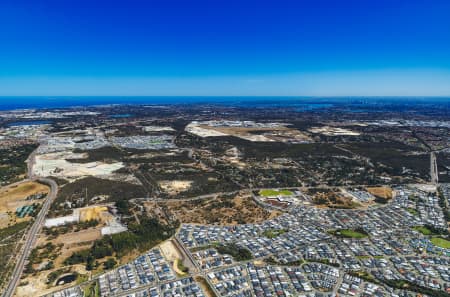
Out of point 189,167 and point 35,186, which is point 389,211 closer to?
point 189,167

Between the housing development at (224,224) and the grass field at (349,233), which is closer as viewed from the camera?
the housing development at (224,224)

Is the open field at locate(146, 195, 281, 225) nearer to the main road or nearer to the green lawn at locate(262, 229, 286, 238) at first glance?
the green lawn at locate(262, 229, 286, 238)

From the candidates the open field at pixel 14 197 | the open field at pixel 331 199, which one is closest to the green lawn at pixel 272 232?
the open field at pixel 331 199

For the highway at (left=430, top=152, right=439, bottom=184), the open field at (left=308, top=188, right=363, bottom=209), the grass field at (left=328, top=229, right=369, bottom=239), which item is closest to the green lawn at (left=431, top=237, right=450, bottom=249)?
the grass field at (left=328, top=229, right=369, bottom=239)

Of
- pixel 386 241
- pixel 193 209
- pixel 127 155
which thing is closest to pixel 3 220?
pixel 193 209

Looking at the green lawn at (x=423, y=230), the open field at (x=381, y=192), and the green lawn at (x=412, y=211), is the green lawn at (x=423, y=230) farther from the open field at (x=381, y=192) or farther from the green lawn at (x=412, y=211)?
the open field at (x=381, y=192)

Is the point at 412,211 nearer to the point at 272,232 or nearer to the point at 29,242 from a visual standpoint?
the point at 272,232
